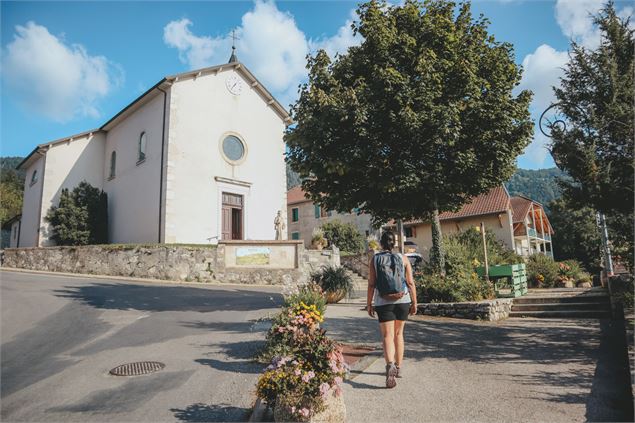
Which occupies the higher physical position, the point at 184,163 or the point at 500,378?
the point at 184,163

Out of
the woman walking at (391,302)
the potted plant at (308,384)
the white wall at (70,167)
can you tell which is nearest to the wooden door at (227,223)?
the white wall at (70,167)

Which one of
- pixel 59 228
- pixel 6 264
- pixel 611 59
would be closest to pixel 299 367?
pixel 611 59

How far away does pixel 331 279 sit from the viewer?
11.8 metres

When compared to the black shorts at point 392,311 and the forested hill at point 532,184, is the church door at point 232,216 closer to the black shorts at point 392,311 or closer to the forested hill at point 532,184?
the black shorts at point 392,311

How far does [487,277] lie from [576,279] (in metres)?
8.91

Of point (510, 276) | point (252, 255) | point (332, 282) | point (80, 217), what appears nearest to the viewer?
point (510, 276)

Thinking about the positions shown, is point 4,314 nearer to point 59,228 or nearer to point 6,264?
point 59,228

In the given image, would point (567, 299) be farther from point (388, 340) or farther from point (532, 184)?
point (532, 184)

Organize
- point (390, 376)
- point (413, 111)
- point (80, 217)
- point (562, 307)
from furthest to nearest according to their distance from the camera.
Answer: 1. point (80, 217)
2. point (562, 307)
3. point (413, 111)
4. point (390, 376)

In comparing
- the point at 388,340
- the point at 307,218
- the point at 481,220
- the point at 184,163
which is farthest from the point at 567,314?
the point at 307,218

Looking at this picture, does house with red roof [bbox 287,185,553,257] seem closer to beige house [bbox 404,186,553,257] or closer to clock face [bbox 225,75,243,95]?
beige house [bbox 404,186,553,257]

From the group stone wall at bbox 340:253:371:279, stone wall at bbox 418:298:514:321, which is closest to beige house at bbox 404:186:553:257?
stone wall at bbox 340:253:371:279

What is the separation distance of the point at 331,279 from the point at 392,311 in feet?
23.6

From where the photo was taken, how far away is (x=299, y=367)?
3699 millimetres
